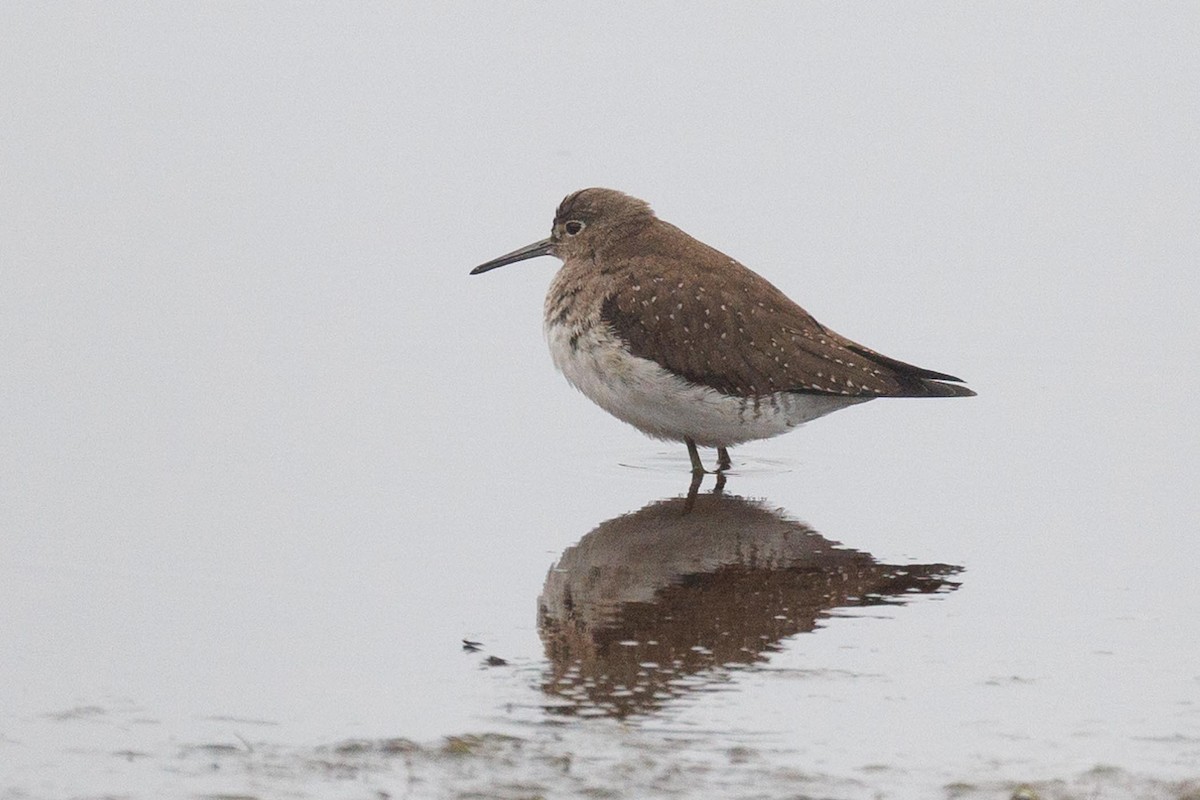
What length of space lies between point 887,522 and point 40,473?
4.25 m

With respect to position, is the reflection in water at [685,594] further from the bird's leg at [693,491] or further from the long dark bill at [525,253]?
the long dark bill at [525,253]

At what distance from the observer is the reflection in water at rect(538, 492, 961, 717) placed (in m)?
6.11

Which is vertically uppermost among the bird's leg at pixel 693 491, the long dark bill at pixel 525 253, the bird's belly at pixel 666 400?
the long dark bill at pixel 525 253

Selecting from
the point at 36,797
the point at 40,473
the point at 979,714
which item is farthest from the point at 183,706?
the point at 40,473

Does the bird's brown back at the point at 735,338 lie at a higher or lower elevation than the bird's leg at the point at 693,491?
higher

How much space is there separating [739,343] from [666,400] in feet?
1.71

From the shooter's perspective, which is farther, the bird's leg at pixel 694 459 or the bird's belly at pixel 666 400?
the bird's leg at pixel 694 459

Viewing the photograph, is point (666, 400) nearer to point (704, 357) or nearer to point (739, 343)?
point (704, 357)

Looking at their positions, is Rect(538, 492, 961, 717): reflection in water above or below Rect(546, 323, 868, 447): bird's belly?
below

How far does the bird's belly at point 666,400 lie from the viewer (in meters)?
9.20

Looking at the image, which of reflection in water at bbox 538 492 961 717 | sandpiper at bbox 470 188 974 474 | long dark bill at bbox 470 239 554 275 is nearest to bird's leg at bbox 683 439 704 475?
sandpiper at bbox 470 188 974 474

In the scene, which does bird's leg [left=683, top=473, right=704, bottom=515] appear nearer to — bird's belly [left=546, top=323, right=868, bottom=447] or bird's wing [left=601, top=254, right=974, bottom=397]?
bird's belly [left=546, top=323, right=868, bottom=447]

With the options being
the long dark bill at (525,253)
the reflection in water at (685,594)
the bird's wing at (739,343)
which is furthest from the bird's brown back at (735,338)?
the long dark bill at (525,253)

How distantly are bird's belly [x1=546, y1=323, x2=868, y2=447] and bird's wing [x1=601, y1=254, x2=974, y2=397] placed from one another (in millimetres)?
70
